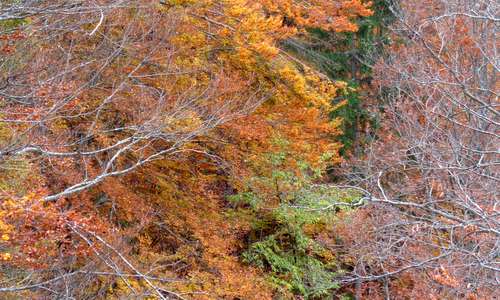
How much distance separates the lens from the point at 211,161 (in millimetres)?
9297

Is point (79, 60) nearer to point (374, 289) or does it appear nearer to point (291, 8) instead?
point (291, 8)

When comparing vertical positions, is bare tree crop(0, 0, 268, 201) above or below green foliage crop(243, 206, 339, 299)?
above

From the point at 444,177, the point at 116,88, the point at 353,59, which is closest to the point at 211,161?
the point at 116,88

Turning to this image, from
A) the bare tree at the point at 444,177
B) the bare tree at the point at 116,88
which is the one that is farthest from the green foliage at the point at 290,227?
the bare tree at the point at 116,88

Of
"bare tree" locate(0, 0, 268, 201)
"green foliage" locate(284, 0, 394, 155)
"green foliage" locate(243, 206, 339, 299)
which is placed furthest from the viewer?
"green foliage" locate(284, 0, 394, 155)

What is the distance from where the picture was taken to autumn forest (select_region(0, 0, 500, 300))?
21.6 feet

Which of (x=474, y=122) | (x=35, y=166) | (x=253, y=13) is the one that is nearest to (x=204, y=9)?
(x=253, y=13)

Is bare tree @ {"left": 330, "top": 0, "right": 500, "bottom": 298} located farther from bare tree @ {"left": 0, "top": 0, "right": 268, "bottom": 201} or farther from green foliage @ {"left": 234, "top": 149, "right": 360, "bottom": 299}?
bare tree @ {"left": 0, "top": 0, "right": 268, "bottom": 201}

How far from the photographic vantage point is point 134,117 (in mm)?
7820

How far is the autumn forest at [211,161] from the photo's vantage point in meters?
6.58

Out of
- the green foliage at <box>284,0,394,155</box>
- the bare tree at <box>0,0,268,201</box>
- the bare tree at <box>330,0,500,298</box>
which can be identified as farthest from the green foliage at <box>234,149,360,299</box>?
the green foliage at <box>284,0,394,155</box>

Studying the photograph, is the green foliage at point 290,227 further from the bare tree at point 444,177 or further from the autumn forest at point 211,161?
the bare tree at point 444,177

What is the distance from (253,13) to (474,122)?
4660mm

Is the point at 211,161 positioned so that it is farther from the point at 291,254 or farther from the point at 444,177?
the point at 444,177
